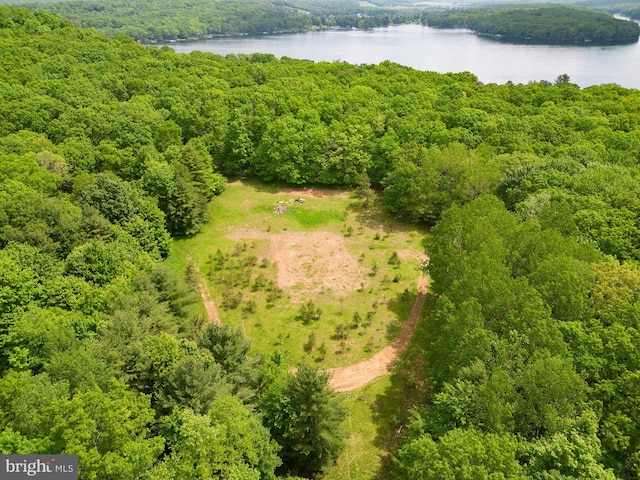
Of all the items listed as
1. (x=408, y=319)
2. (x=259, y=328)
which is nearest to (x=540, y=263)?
(x=408, y=319)

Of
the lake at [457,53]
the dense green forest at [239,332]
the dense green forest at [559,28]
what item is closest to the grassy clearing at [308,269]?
the dense green forest at [239,332]

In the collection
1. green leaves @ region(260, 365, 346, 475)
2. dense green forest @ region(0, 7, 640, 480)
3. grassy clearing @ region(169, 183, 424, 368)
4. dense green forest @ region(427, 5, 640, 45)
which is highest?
dense green forest @ region(427, 5, 640, 45)

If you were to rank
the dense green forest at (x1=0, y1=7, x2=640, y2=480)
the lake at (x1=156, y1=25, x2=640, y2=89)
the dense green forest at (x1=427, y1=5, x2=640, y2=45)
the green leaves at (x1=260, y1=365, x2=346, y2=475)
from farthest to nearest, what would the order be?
the dense green forest at (x1=427, y1=5, x2=640, y2=45) → the lake at (x1=156, y1=25, x2=640, y2=89) → the green leaves at (x1=260, y1=365, x2=346, y2=475) → the dense green forest at (x1=0, y1=7, x2=640, y2=480)

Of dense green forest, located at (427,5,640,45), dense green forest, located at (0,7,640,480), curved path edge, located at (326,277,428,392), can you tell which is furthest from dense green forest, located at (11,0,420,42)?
curved path edge, located at (326,277,428,392)

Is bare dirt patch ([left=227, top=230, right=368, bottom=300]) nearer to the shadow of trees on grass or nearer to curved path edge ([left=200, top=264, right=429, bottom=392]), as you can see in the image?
curved path edge ([left=200, top=264, right=429, bottom=392])

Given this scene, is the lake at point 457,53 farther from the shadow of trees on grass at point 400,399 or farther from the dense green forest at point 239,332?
the shadow of trees on grass at point 400,399

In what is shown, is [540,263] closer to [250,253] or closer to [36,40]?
[250,253]

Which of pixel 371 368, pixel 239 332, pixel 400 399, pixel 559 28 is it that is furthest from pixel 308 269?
pixel 559 28
